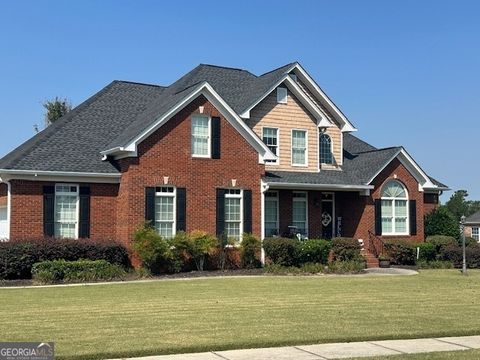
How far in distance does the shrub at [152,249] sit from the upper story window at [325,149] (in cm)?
1023

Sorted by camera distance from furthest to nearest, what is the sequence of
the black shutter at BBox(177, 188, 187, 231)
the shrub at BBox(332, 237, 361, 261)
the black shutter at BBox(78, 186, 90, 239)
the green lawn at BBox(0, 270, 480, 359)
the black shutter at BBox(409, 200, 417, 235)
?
the black shutter at BBox(409, 200, 417, 235)
the shrub at BBox(332, 237, 361, 261)
the black shutter at BBox(177, 188, 187, 231)
the black shutter at BBox(78, 186, 90, 239)
the green lawn at BBox(0, 270, 480, 359)

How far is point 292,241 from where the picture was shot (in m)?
25.1

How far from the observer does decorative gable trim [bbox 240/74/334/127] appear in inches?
1094

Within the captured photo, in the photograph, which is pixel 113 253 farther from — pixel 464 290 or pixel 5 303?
pixel 464 290

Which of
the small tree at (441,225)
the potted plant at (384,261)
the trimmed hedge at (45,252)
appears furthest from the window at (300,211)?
the trimmed hedge at (45,252)

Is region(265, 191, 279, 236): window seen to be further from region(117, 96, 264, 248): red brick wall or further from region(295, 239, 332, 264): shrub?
region(295, 239, 332, 264): shrub

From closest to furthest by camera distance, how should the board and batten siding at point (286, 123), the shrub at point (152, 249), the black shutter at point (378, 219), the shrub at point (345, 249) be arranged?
1. the shrub at point (152, 249)
2. the shrub at point (345, 249)
3. the board and batten siding at point (286, 123)
4. the black shutter at point (378, 219)

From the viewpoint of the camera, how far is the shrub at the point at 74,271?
20062 millimetres

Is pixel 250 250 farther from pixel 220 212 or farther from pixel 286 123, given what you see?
pixel 286 123

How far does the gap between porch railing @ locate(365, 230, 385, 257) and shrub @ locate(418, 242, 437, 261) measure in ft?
5.43

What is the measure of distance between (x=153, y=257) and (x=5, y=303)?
28.1 feet

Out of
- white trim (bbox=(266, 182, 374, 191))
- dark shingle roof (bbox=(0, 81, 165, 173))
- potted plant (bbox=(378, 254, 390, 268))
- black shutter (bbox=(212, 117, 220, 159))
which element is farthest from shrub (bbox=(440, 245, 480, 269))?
dark shingle roof (bbox=(0, 81, 165, 173))

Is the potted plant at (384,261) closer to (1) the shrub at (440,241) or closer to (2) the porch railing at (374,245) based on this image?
(2) the porch railing at (374,245)

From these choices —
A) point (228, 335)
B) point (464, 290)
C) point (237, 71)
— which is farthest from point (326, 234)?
point (228, 335)
